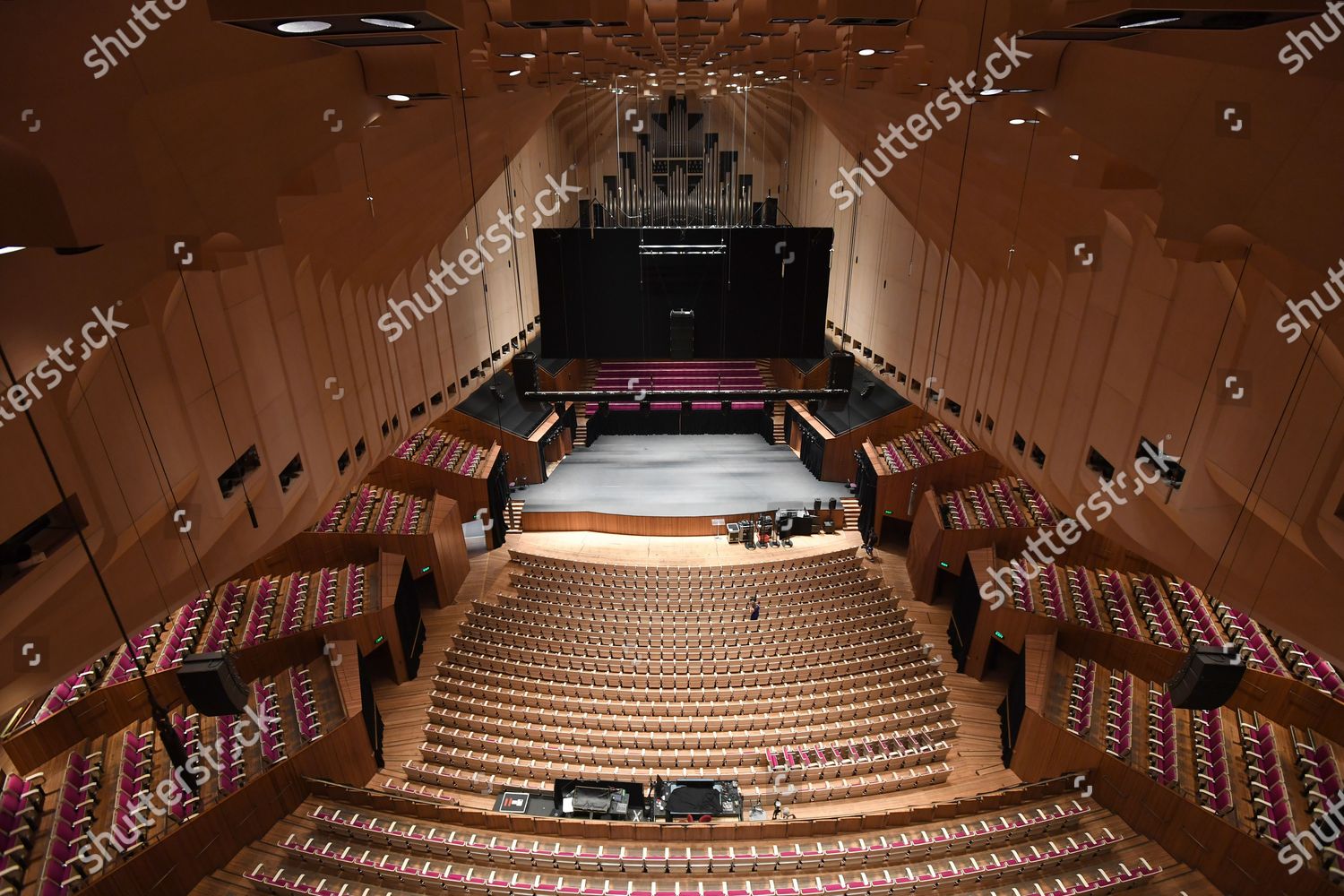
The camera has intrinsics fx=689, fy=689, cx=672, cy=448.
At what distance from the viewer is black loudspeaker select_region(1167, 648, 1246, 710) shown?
3.24 metres

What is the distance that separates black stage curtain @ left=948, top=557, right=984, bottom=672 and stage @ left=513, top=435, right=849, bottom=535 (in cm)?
235

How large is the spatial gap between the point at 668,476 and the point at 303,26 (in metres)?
9.54

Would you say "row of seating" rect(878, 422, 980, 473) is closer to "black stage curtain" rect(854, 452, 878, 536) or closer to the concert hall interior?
the concert hall interior

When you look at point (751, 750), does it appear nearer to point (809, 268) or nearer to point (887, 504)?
point (887, 504)

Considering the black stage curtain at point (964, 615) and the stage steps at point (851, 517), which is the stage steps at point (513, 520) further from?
the black stage curtain at point (964, 615)

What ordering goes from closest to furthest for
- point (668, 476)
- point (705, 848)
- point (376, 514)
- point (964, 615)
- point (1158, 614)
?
point (705, 848)
point (1158, 614)
point (964, 615)
point (376, 514)
point (668, 476)

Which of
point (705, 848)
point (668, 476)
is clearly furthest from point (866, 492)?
point (705, 848)

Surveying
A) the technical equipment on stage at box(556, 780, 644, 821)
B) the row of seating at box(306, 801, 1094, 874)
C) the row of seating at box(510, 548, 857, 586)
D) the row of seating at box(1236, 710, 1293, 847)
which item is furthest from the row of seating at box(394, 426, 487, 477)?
the row of seating at box(1236, 710, 1293, 847)

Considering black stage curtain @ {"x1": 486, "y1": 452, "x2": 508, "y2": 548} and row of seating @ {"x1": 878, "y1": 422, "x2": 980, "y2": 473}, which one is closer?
row of seating @ {"x1": 878, "y1": 422, "x2": 980, "y2": 473}

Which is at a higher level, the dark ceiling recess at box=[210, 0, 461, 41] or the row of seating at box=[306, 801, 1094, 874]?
the dark ceiling recess at box=[210, 0, 461, 41]

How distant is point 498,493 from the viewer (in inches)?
371

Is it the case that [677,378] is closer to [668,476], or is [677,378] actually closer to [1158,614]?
[668,476]

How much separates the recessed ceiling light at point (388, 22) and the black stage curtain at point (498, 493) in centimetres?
803

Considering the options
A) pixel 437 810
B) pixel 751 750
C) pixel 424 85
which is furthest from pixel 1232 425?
pixel 437 810
